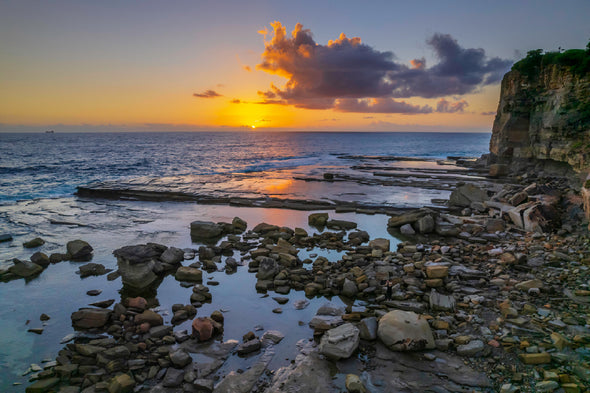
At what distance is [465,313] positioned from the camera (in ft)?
22.0

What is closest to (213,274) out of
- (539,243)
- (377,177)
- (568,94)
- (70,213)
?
(539,243)

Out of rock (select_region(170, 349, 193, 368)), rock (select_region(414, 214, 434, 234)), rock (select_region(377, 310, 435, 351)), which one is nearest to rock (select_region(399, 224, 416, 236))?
rock (select_region(414, 214, 434, 234))

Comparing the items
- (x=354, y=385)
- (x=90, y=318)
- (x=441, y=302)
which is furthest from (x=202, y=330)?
(x=441, y=302)

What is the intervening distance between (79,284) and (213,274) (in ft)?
12.1

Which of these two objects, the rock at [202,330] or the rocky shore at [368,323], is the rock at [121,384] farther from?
the rock at [202,330]

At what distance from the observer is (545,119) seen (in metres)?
25.4

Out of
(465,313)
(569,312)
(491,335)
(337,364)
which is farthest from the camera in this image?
(465,313)

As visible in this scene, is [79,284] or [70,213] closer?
[79,284]

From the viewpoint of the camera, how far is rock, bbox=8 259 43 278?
Answer: 9625mm

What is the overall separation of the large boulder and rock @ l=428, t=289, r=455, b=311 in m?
7.44

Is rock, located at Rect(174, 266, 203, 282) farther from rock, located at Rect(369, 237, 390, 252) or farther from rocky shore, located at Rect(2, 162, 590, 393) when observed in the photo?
rock, located at Rect(369, 237, 390, 252)

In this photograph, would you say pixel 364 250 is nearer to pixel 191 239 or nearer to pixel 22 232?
pixel 191 239

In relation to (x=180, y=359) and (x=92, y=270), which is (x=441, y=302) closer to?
(x=180, y=359)

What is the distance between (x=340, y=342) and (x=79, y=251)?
9853mm
